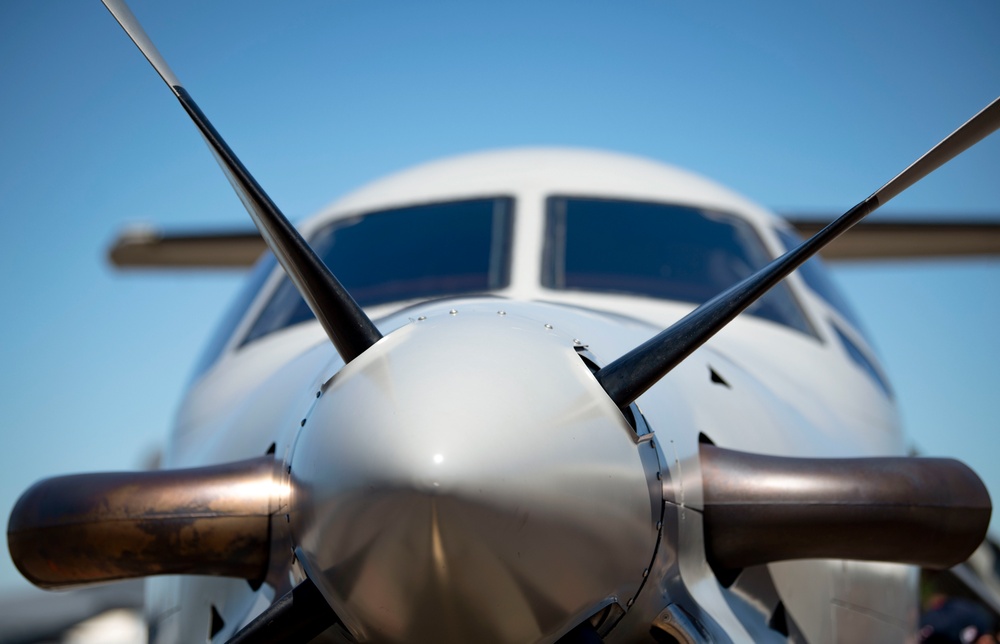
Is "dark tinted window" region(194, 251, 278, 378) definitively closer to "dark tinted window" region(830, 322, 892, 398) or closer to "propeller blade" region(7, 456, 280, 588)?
"propeller blade" region(7, 456, 280, 588)

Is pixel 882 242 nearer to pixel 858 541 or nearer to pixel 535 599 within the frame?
pixel 858 541

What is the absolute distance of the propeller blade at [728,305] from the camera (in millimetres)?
2432

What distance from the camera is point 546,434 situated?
2.15 meters

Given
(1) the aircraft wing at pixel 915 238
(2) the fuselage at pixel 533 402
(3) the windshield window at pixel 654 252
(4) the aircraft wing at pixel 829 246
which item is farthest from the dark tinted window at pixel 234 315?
(1) the aircraft wing at pixel 915 238

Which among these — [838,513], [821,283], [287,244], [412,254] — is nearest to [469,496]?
[287,244]

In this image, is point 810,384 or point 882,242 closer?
point 810,384

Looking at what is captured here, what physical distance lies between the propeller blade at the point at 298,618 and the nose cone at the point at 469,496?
0.17m

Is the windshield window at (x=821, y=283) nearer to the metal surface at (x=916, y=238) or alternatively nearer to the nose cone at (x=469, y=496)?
the metal surface at (x=916, y=238)

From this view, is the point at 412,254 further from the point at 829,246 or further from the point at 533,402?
the point at 829,246

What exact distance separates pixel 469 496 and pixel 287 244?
94 centimetres

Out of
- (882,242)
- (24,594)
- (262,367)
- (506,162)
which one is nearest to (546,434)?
(262,367)

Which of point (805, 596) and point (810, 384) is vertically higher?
point (810, 384)

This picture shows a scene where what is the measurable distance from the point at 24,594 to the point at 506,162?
35274 mm

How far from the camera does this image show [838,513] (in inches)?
109
